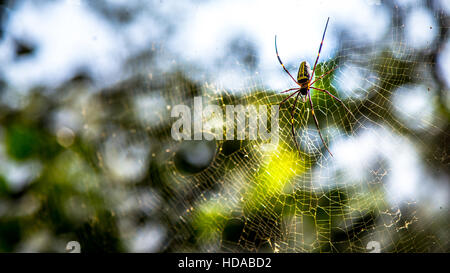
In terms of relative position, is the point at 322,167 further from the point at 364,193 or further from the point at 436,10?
A: the point at 436,10

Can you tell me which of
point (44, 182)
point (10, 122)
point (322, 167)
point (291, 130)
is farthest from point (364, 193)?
point (10, 122)

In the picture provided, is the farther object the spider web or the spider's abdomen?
the spider web

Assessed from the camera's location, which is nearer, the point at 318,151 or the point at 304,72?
the point at 304,72

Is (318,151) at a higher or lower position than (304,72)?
lower
